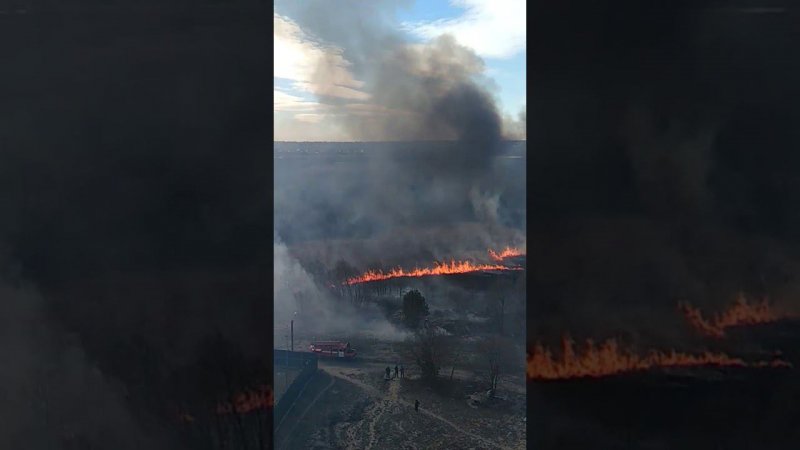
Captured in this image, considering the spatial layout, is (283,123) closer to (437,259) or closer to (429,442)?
(437,259)

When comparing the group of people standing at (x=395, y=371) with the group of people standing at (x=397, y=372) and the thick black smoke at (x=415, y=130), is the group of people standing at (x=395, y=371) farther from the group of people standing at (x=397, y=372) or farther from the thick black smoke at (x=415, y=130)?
the thick black smoke at (x=415, y=130)

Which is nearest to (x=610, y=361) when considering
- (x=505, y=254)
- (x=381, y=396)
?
(x=505, y=254)

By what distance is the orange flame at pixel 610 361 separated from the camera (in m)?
1.81

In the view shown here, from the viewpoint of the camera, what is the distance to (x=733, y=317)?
1807mm

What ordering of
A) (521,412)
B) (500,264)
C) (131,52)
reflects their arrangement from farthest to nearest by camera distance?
(500,264) → (521,412) → (131,52)

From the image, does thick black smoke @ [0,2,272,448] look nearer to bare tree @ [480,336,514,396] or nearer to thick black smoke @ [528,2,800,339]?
thick black smoke @ [528,2,800,339]

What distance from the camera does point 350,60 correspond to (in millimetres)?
3078

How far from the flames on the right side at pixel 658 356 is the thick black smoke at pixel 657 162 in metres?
0.05

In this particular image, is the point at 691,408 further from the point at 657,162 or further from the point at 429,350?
the point at 429,350

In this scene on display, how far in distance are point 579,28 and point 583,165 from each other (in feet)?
1.65

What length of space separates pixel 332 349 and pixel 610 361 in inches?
67.3

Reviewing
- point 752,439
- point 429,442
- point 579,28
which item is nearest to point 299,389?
point 429,442

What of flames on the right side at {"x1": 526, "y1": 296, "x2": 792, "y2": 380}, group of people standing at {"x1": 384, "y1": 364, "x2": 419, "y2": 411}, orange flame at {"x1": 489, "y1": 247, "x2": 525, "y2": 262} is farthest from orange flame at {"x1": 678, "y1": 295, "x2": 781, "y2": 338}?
group of people standing at {"x1": 384, "y1": 364, "x2": 419, "y2": 411}

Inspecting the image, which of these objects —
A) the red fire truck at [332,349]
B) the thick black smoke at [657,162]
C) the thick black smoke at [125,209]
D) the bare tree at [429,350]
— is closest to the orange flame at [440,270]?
the bare tree at [429,350]
